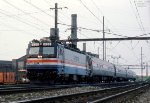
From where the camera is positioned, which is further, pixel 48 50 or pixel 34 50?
pixel 34 50

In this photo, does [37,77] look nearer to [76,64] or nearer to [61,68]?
[61,68]

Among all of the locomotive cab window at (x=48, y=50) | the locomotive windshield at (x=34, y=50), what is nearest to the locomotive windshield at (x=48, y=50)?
the locomotive cab window at (x=48, y=50)

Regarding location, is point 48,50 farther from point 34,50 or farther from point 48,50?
point 34,50

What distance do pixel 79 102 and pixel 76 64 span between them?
20069mm

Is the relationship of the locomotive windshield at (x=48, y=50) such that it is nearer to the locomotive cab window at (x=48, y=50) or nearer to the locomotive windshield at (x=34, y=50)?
the locomotive cab window at (x=48, y=50)

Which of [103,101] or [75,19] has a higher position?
[75,19]

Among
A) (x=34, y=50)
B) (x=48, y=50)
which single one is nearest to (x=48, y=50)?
(x=48, y=50)

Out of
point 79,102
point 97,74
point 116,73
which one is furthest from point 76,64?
point 116,73

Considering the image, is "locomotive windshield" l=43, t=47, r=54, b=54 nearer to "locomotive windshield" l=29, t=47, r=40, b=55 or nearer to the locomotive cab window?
the locomotive cab window

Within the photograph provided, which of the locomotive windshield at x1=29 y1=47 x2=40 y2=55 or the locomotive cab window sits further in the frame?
the locomotive windshield at x1=29 y1=47 x2=40 y2=55

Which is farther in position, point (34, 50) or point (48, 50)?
point (34, 50)

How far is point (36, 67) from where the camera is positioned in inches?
1133

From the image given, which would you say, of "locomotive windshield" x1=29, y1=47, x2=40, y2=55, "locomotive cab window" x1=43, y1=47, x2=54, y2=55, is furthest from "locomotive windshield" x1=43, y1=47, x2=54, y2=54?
"locomotive windshield" x1=29, y1=47, x2=40, y2=55

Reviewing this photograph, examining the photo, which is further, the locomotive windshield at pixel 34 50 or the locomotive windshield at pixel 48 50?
the locomotive windshield at pixel 34 50
